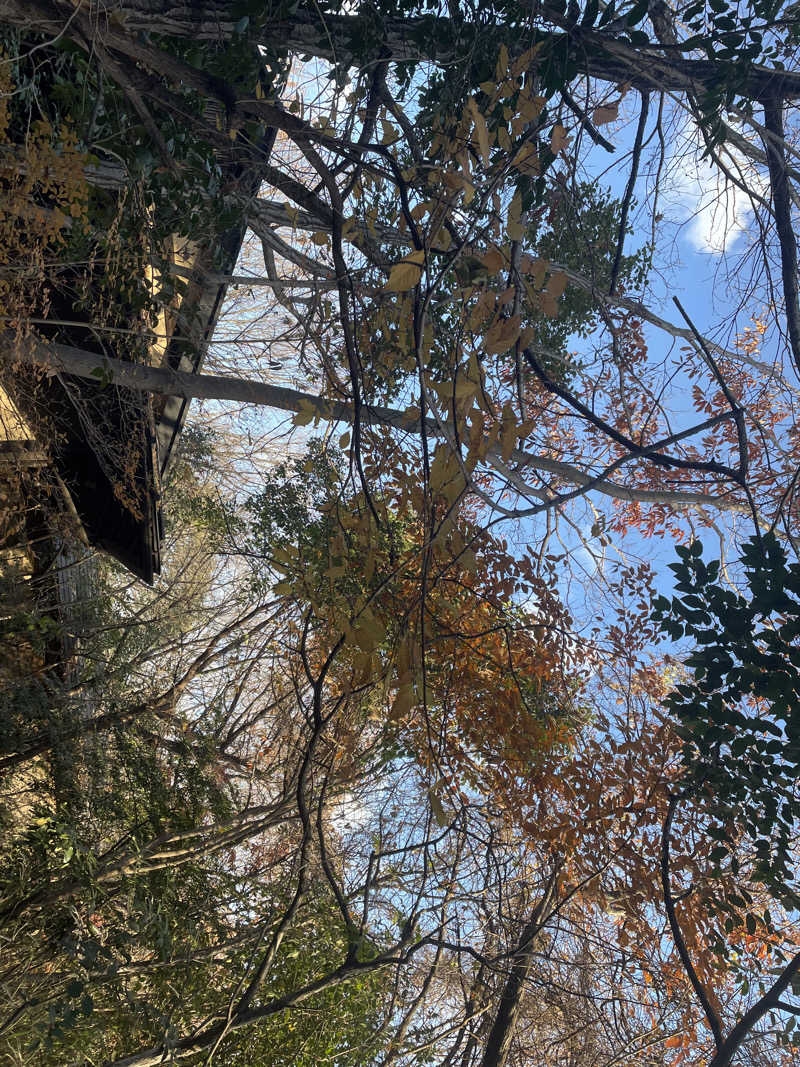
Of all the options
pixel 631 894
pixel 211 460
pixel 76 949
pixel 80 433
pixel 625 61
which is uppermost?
pixel 211 460

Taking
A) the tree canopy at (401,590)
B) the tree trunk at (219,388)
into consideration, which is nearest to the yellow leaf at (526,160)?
the tree canopy at (401,590)

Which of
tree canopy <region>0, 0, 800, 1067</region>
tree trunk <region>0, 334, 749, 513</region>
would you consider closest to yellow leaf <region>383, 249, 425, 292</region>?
tree canopy <region>0, 0, 800, 1067</region>

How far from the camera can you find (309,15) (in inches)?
131

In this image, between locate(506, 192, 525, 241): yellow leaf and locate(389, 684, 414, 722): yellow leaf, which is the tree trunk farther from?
locate(389, 684, 414, 722): yellow leaf

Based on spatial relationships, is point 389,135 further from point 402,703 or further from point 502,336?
point 402,703

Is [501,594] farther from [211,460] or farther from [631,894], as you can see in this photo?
[211,460]

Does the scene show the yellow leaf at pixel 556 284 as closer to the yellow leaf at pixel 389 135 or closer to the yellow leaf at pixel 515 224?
the yellow leaf at pixel 515 224

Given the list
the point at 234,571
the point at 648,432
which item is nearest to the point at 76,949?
the point at 648,432

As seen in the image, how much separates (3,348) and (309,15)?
2998mm

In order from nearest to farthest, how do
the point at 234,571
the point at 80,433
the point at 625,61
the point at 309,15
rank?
the point at 625,61 → the point at 309,15 → the point at 80,433 → the point at 234,571

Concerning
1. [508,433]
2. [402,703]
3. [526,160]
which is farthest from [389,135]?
[402,703]

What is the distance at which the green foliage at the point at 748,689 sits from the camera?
2.48m

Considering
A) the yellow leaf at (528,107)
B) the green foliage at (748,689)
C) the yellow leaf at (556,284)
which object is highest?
the yellow leaf at (528,107)

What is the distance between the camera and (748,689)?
2.54 m
